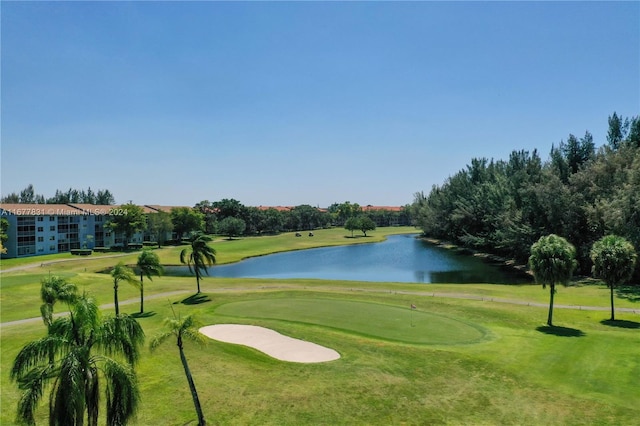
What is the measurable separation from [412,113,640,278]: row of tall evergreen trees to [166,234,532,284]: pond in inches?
298

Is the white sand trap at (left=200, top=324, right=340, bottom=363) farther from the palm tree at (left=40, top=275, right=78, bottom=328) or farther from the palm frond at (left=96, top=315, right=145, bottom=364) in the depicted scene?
the palm frond at (left=96, top=315, right=145, bottom=364)

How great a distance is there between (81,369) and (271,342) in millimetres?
14638

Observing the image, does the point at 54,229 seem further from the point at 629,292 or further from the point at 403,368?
the point at 629,292

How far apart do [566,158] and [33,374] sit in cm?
7528

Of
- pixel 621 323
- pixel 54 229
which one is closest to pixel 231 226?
pixel 54 229

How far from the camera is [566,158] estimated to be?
66625mm

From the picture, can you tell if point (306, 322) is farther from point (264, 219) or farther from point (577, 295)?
point (264, 219)

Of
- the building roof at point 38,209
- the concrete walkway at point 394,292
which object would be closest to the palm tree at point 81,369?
the concrete walkway at point 394,292

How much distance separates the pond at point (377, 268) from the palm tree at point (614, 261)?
84.2 feet

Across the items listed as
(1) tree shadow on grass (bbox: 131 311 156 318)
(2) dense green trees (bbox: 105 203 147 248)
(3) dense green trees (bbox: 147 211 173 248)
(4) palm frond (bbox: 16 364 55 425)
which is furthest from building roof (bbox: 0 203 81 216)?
(4) palm frond (bbox: 16 364 55 425)

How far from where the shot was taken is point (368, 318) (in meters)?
28.9

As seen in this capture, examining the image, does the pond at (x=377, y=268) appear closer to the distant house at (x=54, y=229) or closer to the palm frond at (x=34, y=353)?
the distant house at (x=54, y=229)

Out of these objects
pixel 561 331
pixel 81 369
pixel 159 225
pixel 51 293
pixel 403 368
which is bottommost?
pixel 561 331

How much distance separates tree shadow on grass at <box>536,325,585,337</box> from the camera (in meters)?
25.2
